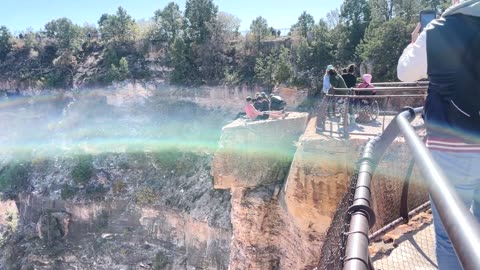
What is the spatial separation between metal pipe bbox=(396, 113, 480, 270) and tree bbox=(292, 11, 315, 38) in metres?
29.2

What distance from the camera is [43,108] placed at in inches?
1352

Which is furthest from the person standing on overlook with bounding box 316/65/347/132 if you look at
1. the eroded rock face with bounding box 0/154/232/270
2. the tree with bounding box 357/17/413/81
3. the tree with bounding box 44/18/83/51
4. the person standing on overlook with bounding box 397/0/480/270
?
the tree with bounding box 44/18/83/51

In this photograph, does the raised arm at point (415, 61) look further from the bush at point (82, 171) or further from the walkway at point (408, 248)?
the bush at point (82, 171)

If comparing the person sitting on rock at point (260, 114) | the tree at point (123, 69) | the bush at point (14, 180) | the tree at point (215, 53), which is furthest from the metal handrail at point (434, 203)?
the bush at point (14, 180)

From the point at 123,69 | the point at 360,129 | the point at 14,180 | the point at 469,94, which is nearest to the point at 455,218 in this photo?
the point at 469,94

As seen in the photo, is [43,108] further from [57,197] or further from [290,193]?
[290,193]

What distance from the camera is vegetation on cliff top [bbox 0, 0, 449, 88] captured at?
79.2 ft

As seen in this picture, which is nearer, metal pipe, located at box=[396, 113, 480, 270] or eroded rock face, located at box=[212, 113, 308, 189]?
metal pipe, located at box=[396, 113, 480, 270]

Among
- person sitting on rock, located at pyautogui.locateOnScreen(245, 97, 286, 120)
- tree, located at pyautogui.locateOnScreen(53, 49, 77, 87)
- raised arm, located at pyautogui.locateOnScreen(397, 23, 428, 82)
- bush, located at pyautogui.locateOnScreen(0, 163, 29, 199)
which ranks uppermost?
tree, located at pyautogui.locateOnScreen(53, 49, 77, 87)

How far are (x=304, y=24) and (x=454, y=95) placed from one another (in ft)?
97.8

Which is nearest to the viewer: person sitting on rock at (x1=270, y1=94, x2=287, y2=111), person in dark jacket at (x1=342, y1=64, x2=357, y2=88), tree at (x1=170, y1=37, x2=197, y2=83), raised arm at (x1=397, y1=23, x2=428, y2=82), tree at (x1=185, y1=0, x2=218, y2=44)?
raised arm at (x1=397, y1=23, x2=428, y2=82)

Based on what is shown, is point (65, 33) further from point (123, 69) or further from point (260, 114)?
point (260, 114)

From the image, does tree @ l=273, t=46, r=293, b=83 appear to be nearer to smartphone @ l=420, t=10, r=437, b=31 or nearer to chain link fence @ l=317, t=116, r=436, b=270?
chain link fence @ l=317, t=116, r=436, b=270

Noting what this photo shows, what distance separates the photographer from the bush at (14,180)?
28670 mm
